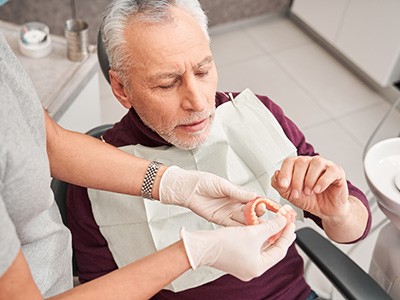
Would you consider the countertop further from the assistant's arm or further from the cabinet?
the cabinet

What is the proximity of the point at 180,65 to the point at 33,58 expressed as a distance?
897 mm

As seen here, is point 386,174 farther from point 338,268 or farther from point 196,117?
point 196,117

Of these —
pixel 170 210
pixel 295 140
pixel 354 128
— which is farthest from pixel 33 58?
pixel 354 128

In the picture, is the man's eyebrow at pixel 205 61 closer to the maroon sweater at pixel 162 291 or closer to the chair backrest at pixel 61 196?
the maroon sweater at pixel 162 291

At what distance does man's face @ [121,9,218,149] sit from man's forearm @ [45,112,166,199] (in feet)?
0.42

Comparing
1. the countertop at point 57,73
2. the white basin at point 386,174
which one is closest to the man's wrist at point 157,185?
the white basin at point 386,174

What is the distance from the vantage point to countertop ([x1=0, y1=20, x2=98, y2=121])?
5.68ft

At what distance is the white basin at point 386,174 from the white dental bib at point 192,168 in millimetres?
191

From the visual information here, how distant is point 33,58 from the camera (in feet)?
6.18

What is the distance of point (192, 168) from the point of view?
53.8 inches

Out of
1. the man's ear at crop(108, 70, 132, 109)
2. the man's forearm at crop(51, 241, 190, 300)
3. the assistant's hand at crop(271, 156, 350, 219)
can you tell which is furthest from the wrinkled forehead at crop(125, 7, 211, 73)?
the man's forearm at crop(51, 241, 190, 300)

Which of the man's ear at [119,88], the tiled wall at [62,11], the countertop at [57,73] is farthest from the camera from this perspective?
the tiled wall at [62,11]

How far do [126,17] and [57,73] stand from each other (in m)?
0.72

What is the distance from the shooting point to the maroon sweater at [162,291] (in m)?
1.33
